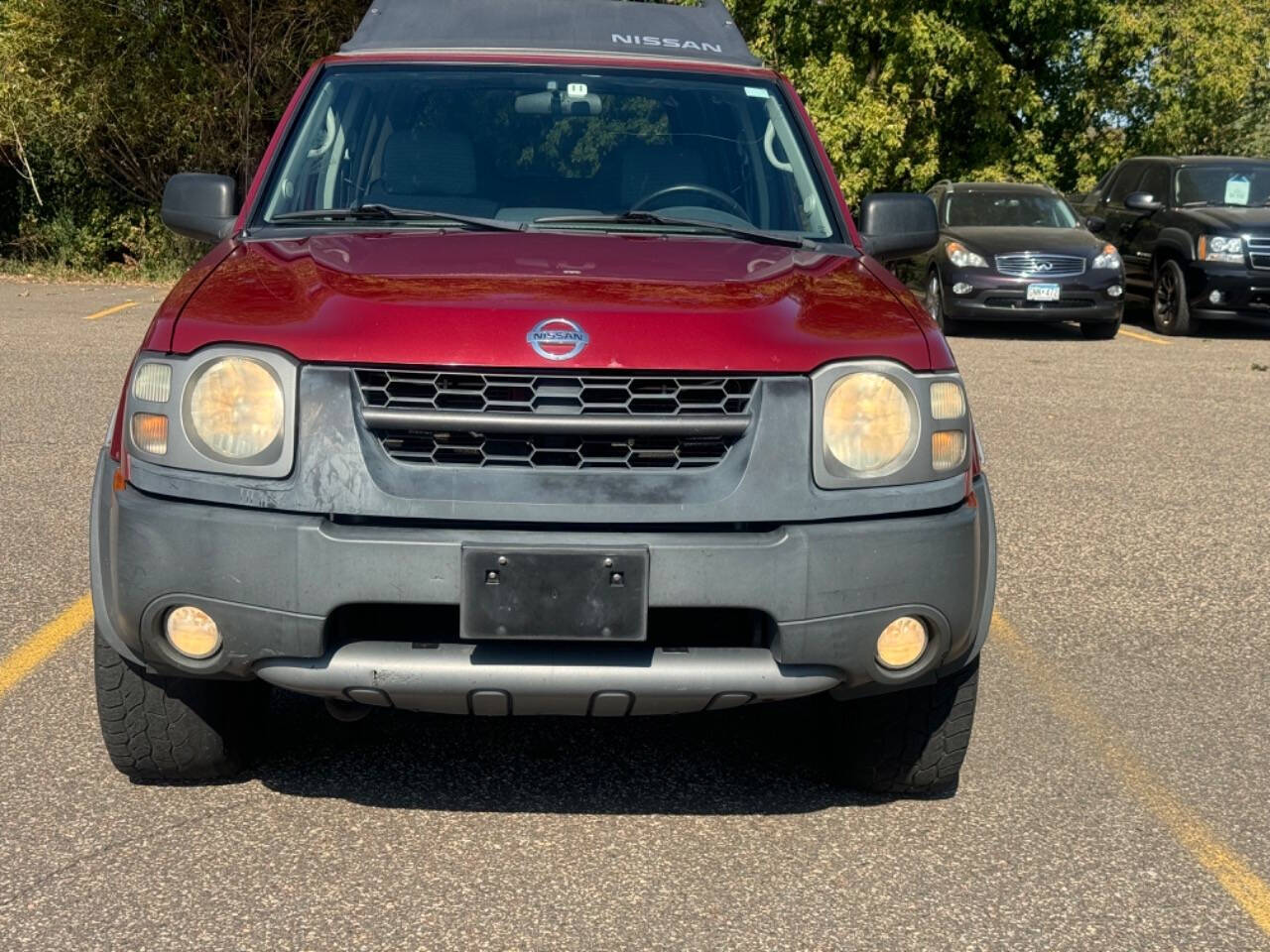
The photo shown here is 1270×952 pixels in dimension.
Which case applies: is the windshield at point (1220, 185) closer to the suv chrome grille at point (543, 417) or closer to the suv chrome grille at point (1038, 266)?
the suv chrome grille at point (1038, 266)

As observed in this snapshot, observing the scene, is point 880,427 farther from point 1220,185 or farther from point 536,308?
point 1220,185

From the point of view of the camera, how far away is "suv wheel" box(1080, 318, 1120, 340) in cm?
1592

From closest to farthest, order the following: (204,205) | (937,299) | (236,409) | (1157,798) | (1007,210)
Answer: (236,409) → (1157,798) → (204,205) → (937,299) → (1007,210)

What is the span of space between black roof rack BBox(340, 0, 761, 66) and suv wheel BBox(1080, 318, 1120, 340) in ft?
34.8

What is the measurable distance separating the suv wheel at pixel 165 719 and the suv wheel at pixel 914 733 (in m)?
1.40

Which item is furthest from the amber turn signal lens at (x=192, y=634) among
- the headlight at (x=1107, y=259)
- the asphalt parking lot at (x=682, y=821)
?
the headlight at (x=1107, y=259)

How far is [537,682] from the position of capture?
3.39 metres

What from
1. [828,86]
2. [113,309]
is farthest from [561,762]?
[828,86]

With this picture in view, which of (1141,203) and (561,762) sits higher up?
(561,762)

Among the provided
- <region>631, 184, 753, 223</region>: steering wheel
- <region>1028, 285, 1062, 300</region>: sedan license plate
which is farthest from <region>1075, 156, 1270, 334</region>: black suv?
<region>631, 184, 753, 223</region>: steering wheel

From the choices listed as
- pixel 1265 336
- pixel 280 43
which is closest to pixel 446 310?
pixel 1265 336

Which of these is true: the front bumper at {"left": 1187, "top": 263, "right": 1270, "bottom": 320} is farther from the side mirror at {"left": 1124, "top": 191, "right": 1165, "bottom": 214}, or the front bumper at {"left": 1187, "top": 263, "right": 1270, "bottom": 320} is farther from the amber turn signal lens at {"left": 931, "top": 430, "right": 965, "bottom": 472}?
the amber turn signal lens at {"left": 931, "top": 430, "right": 965, "bottom": 472}

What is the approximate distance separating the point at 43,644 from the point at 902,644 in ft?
9.19

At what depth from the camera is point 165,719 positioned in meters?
3.88
